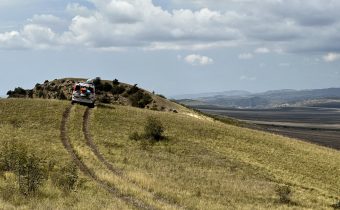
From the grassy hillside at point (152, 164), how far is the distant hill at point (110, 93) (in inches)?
1225

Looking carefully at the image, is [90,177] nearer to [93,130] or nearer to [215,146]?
[93,130]

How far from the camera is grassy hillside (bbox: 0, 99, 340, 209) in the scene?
22.7 metres

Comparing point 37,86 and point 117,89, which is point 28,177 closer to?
point 117,89

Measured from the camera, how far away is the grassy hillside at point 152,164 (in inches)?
895

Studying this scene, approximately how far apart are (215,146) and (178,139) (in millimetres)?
4222

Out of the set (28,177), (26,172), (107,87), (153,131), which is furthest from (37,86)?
(28,177)

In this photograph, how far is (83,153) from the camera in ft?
113

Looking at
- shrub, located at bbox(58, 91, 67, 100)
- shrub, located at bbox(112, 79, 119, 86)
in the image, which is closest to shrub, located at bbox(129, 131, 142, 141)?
shrub, located at bbox(58, 91, 67, 100)

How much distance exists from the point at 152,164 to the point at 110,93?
214 feet

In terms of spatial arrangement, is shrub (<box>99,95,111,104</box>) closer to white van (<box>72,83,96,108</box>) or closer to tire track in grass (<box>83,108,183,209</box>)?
white van (<box>72,83,96,108</box>)

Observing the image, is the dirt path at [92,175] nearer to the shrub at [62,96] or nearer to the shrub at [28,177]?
the shrub at [28,177]

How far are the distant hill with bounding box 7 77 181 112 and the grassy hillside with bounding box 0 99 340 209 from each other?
102 ft

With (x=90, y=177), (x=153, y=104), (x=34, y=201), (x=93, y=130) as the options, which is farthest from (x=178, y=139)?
(x=153, y=104)

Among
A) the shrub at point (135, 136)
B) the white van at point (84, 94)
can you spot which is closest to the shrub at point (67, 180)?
the shrub at point (135, 136)
